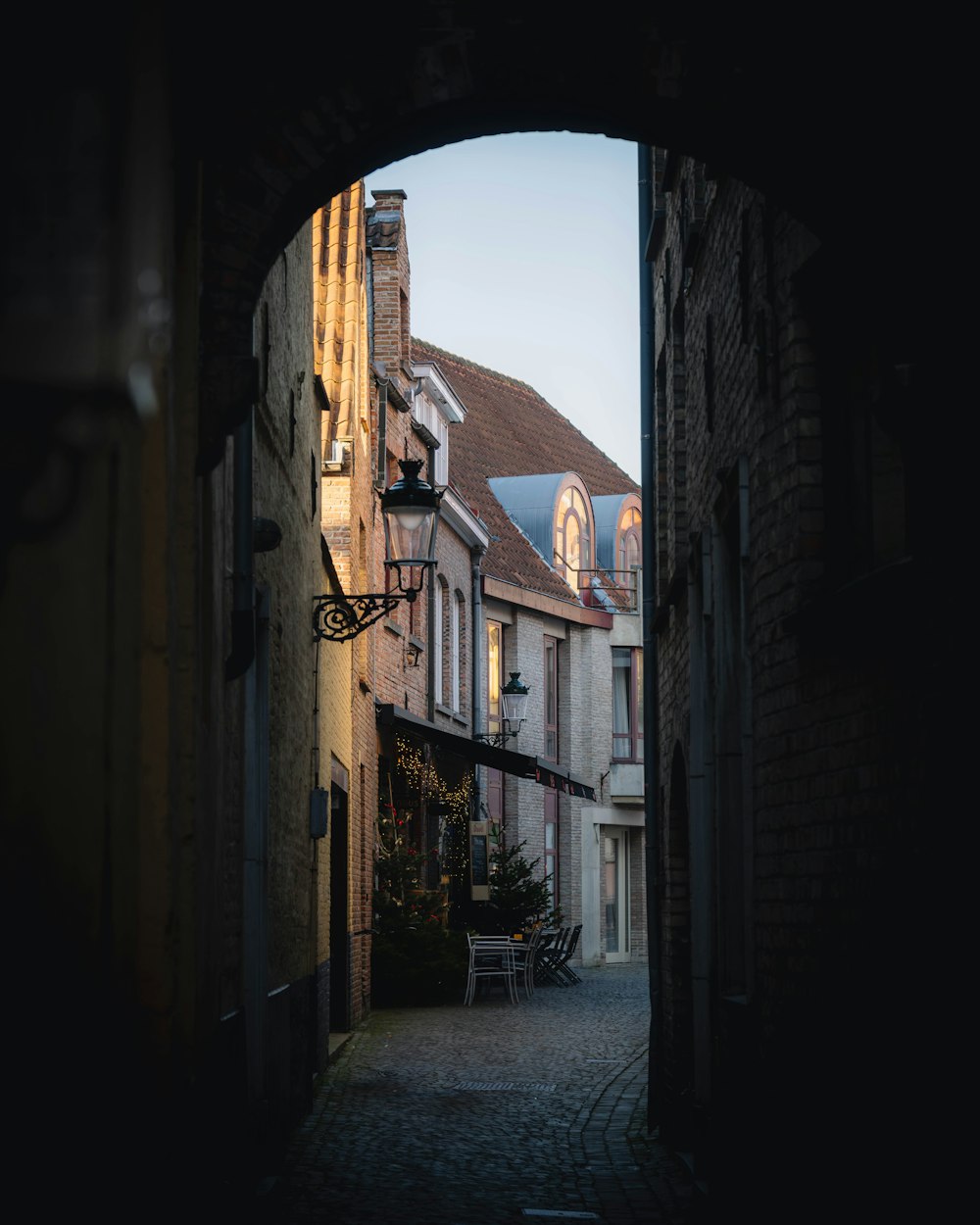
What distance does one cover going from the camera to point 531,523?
3275cm

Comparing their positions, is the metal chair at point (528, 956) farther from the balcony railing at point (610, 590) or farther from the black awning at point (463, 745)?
the balcony railing at point (610, 590)

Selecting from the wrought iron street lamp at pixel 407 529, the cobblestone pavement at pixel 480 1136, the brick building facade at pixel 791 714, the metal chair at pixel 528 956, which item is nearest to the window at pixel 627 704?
the metal chair at pixel 528 956

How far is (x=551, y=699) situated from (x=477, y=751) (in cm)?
997

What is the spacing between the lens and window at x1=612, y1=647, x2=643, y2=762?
32.4 meters

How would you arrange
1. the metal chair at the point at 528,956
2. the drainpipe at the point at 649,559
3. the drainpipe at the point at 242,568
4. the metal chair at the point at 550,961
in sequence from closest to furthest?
1. the drainpipe at the point at 242,568
2. the drainpipe at the point at 649,559
3. the metal chair at the point at 528,956
4. the metal chair at the point at 550,961

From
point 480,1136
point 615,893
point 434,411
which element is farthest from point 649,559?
point 615,893

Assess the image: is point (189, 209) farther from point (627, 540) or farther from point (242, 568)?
point (627, 540)

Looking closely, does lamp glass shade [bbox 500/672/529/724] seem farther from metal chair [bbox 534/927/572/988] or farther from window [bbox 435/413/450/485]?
metal chair [bbox 534/927/572/988]

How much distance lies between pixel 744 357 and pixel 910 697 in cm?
297

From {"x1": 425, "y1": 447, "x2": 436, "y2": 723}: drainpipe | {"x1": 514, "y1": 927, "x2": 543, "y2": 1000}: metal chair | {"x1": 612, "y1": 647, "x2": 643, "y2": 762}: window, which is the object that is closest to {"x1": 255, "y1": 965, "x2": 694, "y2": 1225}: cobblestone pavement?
{"x1": 514, "y1": 927, "x2": 543, "y2": 1000}: metal chair

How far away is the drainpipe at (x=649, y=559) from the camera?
1124cm

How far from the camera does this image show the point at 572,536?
33781 millimetres

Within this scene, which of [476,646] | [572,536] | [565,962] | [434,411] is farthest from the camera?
[572,536]

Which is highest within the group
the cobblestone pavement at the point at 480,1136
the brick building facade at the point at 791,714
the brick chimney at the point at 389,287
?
the brick chimney at the point at 389,287
